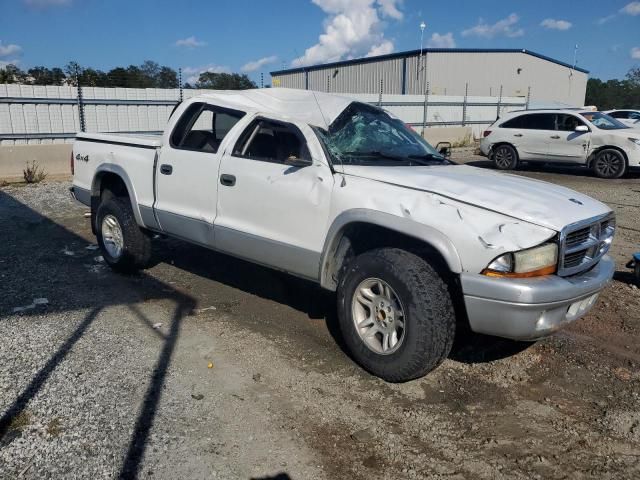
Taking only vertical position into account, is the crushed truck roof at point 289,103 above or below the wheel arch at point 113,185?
above

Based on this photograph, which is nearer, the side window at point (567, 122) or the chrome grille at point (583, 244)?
the chrome grille at point (583, 244)

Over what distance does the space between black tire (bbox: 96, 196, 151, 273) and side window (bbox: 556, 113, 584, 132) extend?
11.6 metres

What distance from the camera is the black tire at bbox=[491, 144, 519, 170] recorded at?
1515cm

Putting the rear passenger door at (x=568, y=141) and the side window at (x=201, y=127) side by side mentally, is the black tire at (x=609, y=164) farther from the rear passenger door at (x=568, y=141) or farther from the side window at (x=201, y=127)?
the side window at (x=201, y=127)

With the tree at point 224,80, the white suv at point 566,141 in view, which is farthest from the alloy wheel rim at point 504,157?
the tree at point 224,80

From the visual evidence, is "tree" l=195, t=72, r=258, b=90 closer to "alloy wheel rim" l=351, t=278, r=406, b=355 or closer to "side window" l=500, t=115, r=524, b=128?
"side window" l=500, t=115, r=524, b=128

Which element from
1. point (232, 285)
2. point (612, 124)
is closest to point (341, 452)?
point (232, 285)

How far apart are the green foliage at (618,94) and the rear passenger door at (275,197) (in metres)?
65.4

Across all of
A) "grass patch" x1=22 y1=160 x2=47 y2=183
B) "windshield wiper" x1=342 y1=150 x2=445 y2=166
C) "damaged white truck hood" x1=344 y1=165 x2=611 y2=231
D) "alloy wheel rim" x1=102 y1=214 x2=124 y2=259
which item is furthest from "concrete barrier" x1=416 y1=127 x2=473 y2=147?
"damaged white truck hood" x1=344 y1=165 x2=611 y2=231

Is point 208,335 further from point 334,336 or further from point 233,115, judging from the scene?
point 233,115

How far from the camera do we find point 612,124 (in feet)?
45.4

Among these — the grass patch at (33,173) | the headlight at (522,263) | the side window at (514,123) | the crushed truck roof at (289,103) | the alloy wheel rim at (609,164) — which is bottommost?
the grass patch at (33,173)

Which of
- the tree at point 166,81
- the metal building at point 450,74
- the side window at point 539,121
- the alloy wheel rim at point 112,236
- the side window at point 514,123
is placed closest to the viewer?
the alloy wheel rim at point 112,236

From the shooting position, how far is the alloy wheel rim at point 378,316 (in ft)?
12.0
